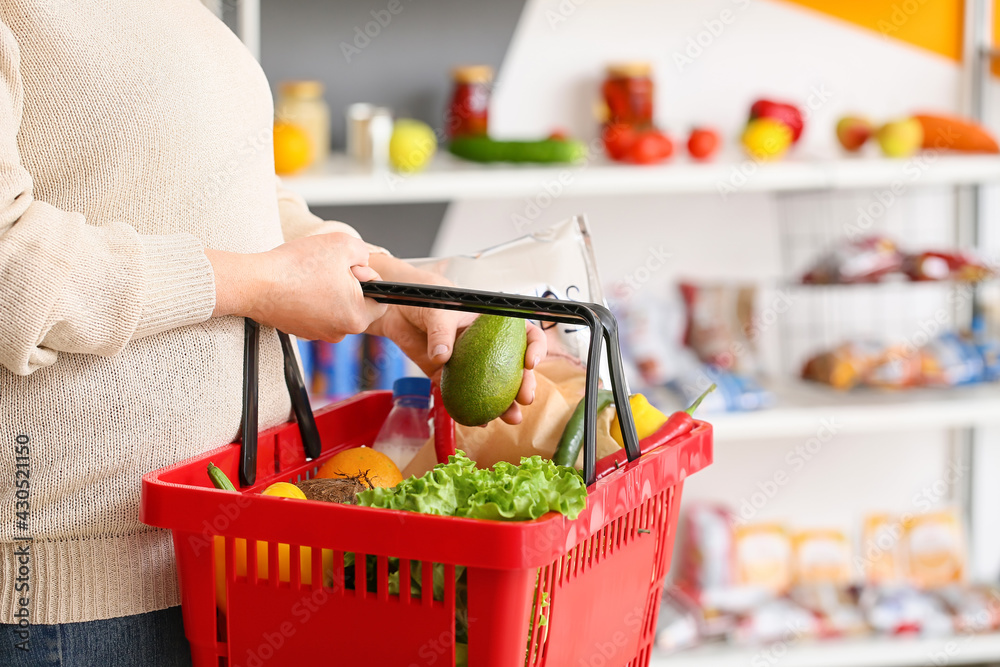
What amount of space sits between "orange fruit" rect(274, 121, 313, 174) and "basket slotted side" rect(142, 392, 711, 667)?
47.3 inches

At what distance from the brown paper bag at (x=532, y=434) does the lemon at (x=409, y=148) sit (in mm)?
1133

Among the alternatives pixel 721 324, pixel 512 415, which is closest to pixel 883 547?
pixel 721 324

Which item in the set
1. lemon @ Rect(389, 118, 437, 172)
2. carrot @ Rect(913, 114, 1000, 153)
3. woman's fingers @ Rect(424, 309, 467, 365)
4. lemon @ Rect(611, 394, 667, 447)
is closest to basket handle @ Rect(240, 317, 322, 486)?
woman's fingers @ Rect(424, 309, 467, 365)

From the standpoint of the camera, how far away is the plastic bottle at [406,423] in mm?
863

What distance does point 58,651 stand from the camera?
2.39 ft

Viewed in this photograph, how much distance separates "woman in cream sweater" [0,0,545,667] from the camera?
2.18 feet

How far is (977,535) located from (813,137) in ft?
3.64

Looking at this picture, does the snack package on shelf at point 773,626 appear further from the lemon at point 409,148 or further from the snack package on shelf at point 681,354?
the lemon at point 409,148

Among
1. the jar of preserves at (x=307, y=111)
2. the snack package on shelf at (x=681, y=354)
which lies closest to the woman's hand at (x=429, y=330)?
the jar of preserves at (x=307, y=111)

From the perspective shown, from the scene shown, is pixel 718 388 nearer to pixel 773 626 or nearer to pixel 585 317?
pixel 773 626

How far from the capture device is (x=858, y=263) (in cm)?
213

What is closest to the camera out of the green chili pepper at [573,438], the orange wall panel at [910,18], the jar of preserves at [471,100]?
the green chili pepper at [573,438]

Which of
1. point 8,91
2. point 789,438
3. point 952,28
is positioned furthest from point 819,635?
point 8,91

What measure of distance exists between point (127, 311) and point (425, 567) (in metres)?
0.25
